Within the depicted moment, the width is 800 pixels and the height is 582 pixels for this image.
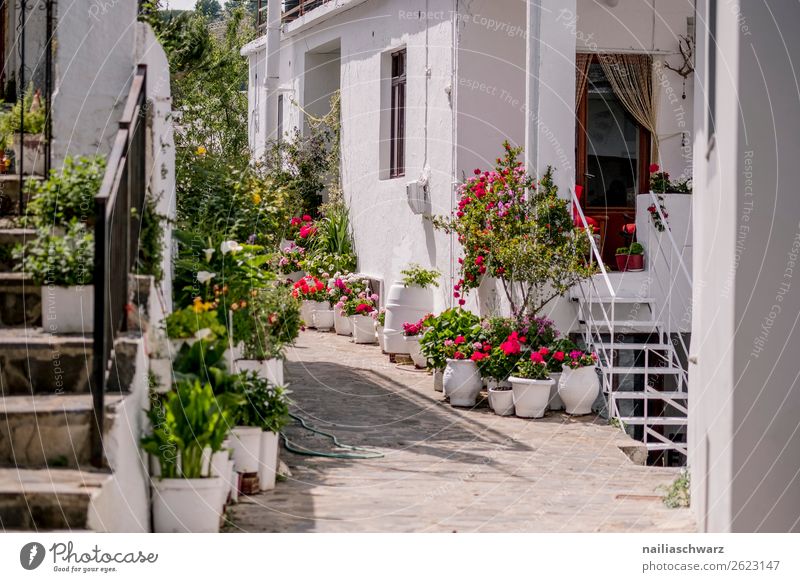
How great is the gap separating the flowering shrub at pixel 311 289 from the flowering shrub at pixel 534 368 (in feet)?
17.5

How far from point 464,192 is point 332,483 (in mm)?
4453

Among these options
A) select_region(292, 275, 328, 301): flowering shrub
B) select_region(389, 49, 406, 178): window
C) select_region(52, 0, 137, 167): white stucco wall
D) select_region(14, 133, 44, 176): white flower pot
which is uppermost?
select_region(389, 49, 406, 178): window

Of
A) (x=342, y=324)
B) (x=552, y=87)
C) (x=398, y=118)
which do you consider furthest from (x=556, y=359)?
(x=398, y=118)

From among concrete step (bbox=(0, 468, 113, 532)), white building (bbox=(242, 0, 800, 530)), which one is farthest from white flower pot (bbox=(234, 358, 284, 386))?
white building (bbox=(242, 0, 800, 530))

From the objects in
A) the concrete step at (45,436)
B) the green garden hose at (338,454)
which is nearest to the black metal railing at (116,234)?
the concrete step at (45,436)

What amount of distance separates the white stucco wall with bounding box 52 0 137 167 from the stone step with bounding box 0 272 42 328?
82 cm

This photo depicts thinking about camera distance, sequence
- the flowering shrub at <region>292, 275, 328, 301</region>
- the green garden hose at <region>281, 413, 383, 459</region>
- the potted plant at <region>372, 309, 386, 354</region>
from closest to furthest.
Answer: the green garden hose at <region>281, 413, 383, 459</region>
the potted plant at <region>372, 309, 386, 354</region>
the flowering shrub at <region>292, 275, 328, 301</region>

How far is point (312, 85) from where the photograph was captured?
16500mm

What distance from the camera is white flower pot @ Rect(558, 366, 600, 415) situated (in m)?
9.04

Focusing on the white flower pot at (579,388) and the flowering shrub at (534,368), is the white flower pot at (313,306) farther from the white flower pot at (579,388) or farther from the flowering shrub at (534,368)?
the white flower pot at (579,388)

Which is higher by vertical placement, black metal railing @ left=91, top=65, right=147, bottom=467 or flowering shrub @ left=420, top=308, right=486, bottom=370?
black metal railing @ left=91, top=65, right=147, bottom=467

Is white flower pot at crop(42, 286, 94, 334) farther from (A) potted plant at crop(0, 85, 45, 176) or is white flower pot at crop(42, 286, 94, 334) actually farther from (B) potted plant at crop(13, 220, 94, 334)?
(A) potted plant at crop(0, 85, 45, 176)

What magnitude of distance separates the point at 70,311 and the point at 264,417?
4.66 feet
